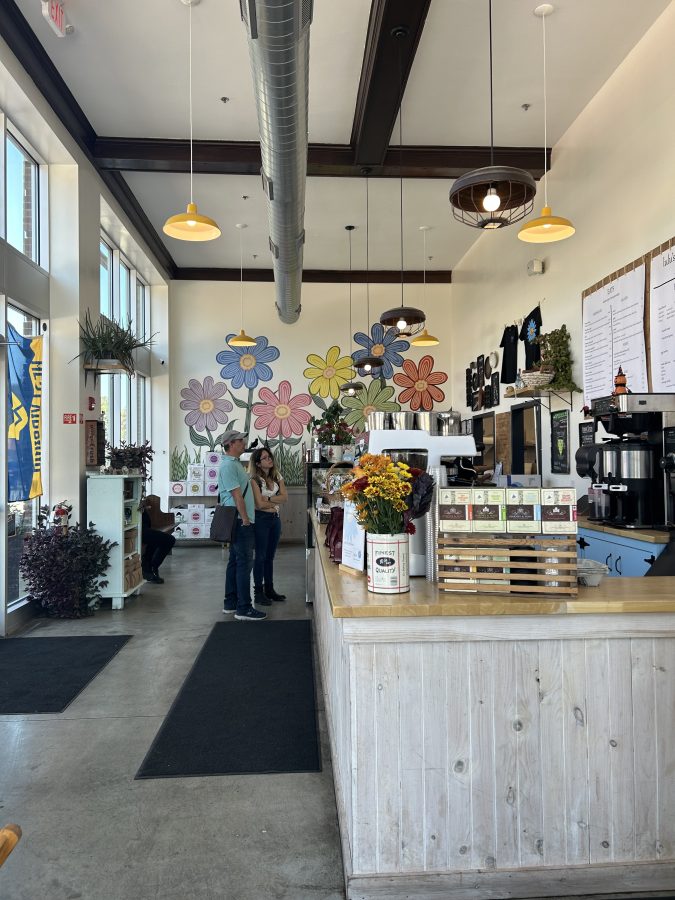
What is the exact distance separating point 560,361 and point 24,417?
484 cm

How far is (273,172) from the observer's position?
4.96 meters

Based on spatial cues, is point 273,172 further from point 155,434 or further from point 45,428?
point 155,434

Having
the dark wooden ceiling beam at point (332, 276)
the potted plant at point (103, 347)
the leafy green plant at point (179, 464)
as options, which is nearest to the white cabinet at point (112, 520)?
the potted plant at point (103, 347)

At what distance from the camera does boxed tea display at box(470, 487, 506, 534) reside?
2.06 meters

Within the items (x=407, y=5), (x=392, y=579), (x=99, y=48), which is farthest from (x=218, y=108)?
(x=392, y=579)

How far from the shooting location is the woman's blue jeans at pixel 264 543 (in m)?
5.91

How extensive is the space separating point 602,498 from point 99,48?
5.06 m

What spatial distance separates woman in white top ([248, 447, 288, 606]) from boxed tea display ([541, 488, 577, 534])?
389cm

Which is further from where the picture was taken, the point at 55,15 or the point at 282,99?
the point at 55,15

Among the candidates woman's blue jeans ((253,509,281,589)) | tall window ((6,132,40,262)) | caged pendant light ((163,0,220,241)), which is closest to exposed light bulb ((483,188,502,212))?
caged pendant light ((163,0,220,241))

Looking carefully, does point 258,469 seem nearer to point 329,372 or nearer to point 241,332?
point 241,332

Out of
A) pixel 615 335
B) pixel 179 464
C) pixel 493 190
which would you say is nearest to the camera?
pixel 493 190

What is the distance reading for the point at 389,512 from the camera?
213 centimetres

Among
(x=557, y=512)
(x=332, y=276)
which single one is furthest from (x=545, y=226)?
(x=332, y=276)
